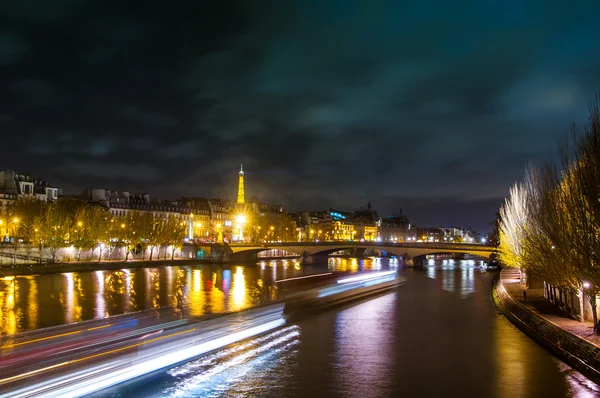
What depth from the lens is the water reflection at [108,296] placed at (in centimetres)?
3139

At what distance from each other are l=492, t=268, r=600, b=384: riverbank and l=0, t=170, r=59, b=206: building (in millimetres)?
85644

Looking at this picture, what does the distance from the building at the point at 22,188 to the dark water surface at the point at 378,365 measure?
3265 inches

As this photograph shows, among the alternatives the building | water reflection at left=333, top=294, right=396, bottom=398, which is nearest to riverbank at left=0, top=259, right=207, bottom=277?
the building

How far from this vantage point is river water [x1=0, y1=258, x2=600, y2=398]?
56.5 feet

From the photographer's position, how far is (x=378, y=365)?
2036cm

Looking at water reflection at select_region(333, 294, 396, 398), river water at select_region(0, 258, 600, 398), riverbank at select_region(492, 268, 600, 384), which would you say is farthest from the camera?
riverbank at select_region(492, 268, 600, 384)

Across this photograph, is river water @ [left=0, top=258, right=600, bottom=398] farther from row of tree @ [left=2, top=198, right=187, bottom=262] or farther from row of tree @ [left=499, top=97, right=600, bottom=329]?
row of tree @ [left=2, top=198, right=187, bottom=262]

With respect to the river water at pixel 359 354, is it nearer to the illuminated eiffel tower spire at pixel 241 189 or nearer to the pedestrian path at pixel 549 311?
the pedestrian path at pixel 549 311

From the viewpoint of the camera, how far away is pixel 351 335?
26.3 metres

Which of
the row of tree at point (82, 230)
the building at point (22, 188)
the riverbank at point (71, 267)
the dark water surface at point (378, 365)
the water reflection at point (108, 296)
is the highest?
the building at point (22, 188)

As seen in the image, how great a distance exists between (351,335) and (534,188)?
15103 mm

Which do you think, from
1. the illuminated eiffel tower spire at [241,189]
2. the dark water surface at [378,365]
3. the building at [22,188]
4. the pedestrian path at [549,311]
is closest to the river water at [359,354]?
the dark water surface at [378,365]

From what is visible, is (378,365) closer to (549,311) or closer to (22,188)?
(549,311)

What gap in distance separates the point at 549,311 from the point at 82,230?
61.2 meters
